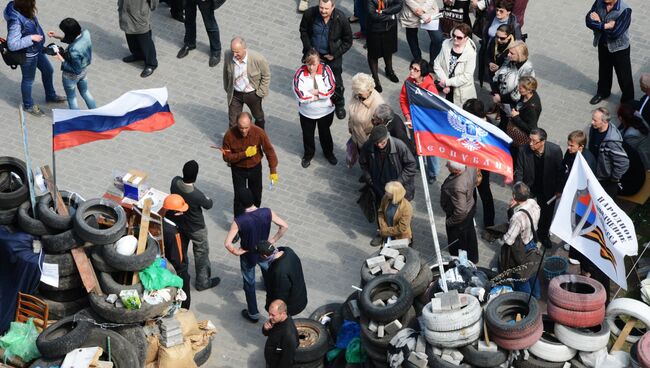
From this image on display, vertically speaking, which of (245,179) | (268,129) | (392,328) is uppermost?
(392,328)

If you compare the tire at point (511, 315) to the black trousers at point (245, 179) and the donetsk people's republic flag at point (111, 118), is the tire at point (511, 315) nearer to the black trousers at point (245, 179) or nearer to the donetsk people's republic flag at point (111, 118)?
the black trousers at point (245, 179)

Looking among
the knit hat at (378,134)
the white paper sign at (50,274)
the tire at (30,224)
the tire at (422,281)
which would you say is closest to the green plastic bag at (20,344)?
the white paper sign at (50,274)

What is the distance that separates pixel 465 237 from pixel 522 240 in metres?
1.09

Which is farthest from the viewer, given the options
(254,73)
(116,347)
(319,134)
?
(319,134)

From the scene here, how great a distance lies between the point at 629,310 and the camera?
14.6 meters

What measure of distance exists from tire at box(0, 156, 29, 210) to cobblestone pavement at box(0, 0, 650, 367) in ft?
8.37

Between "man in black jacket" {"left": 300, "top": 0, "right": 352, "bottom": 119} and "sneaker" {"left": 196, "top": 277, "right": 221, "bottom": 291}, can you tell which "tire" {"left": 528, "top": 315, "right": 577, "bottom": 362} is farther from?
"man in black jacket" {"left": 300, "top": 0, "right": 352, "bottom": 119}

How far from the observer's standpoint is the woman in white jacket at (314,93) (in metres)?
18.7

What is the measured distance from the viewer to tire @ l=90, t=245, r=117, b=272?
15.6 meters

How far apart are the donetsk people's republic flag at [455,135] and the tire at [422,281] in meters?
1.63

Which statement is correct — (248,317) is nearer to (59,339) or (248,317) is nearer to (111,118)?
(59,339)

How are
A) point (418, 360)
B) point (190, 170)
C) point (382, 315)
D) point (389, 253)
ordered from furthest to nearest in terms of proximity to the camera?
point (190, 170) < point (389, 253) < point (382, 315) < point (418, 360)

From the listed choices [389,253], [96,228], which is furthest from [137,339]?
[389,253]

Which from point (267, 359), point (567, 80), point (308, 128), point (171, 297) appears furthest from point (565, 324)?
point (567, 80)
